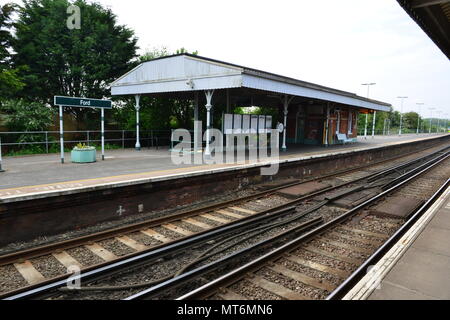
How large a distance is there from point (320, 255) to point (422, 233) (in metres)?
1.85

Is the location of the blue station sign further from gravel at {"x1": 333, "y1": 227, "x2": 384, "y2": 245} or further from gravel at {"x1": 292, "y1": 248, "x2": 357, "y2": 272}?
gravel at {"x1": 333, "y1": 227, "x2": 384, "y2": 245}

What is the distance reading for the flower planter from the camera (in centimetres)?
1136

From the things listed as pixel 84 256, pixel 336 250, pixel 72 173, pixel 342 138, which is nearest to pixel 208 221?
pixel 84 256

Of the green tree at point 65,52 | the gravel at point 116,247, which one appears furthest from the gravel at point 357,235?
the green tree at point 65,52

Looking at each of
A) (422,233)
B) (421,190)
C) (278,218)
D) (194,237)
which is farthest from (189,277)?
(421,190)

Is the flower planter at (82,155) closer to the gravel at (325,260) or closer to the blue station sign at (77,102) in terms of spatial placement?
the blue station sign at (77,102)

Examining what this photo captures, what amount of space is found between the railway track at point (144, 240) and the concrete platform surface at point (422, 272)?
3358mm

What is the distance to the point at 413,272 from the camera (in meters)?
3.95

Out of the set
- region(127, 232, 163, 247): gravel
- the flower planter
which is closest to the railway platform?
region(127, 232, 163, 247): gravel

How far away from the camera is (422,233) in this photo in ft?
17.7

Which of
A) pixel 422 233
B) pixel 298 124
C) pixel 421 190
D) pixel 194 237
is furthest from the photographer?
pixel 298 124

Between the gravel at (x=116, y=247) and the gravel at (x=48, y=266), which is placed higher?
the gravel at (x=116, y=247)

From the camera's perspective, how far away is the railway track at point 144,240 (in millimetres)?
4789
